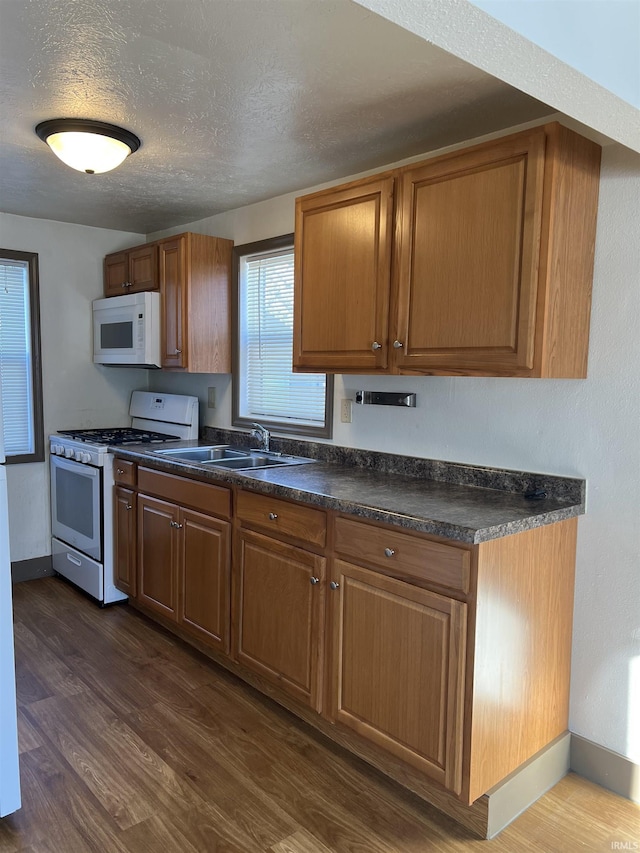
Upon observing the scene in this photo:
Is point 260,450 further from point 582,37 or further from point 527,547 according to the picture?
point 582,37

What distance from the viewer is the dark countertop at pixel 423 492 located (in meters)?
1.86

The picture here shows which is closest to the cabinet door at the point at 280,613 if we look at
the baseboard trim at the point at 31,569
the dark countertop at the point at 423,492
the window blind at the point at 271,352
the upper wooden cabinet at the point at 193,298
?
the dark countertop at the point at 423,492

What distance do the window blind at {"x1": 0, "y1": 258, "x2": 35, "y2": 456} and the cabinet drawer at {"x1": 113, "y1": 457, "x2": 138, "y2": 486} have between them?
35.8 inches

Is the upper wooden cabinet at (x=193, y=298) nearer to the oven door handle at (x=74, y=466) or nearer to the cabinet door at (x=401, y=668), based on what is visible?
the oven door handle at (x=74, y=466)

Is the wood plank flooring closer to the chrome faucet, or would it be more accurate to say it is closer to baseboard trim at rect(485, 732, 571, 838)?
baseboard trim at rect(485, 732, 571, 838)

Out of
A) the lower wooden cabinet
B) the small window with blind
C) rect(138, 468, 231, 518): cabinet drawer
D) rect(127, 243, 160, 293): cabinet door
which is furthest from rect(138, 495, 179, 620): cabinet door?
rect(127, 243, 160, 293): cabinet door

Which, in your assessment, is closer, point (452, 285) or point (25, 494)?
point (452, 285)

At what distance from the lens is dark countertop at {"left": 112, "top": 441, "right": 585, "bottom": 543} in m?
1.86

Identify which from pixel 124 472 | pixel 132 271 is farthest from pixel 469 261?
pixel 132 271

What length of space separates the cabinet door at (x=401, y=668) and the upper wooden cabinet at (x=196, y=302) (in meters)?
1.83

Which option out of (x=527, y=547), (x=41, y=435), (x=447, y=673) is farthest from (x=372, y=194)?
(x=41, y=435)

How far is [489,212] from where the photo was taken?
196 centimetres

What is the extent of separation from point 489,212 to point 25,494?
3.39 m

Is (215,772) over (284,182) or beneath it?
beneath
